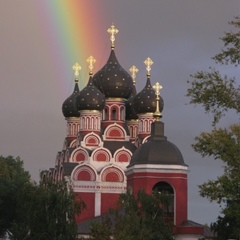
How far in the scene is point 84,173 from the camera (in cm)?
5325

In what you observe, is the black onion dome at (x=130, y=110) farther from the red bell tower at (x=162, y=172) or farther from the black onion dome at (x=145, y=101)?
the red bell tower at (x=162, y=172)

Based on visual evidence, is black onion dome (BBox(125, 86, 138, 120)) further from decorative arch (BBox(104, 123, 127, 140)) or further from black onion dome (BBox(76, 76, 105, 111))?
black onion dome (BBox(76, 76, 105, 111))

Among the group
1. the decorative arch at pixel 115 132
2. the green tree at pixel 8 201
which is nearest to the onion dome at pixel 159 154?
the green tree at pixel 8 201

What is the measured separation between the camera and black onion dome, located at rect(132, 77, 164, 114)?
56.3 m

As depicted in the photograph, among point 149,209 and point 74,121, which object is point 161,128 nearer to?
point 149,209

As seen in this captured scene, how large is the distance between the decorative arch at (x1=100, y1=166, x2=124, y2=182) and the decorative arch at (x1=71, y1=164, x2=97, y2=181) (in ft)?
2.17

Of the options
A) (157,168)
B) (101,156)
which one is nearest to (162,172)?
(157,168)

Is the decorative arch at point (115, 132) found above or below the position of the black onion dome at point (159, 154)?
above

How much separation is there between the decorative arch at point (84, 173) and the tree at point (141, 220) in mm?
17236

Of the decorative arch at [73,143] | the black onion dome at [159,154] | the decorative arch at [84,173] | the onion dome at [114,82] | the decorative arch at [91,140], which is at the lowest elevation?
the black onion dome at [159,154]

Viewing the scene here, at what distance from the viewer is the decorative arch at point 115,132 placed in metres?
56.6

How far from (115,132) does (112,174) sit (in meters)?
3.67

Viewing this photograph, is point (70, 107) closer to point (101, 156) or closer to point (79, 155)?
point (79, 155)

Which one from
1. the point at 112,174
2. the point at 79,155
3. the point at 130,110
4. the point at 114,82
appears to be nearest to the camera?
the point at 112,174
